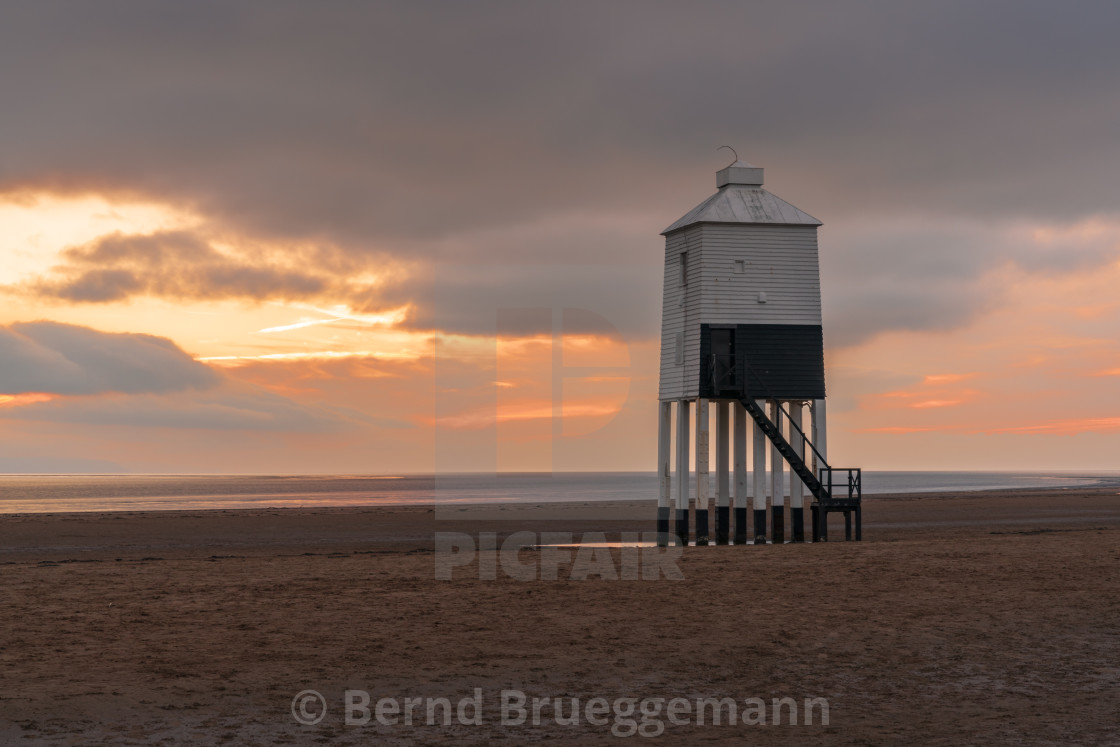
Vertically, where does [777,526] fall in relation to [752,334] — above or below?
below

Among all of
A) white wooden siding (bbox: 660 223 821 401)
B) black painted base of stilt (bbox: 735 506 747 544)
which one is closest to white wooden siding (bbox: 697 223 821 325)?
white wooden siding (bbox: 660 223 821 401)

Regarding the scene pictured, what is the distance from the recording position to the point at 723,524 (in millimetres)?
38688

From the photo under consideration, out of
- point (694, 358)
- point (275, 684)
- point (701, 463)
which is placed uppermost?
point (694, 358)

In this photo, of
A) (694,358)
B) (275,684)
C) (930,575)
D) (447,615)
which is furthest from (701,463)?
(275,684)

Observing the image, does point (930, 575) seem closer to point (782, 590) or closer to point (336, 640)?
point (782, 590)

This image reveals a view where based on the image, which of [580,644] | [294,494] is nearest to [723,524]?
[580,644]

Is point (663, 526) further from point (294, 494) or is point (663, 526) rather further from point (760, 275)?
point (294, 494)

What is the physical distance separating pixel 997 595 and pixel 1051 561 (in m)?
5.10

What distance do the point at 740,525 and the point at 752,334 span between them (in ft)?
20.0

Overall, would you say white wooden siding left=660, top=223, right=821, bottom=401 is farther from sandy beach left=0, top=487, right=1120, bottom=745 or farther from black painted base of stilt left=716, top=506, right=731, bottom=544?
sandy beach left=0, top=487, right=1120, bottom=745

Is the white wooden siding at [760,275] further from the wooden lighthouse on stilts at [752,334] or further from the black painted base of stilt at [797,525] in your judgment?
the black painted base of stilt at [797,525]

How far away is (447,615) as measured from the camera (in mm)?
19094

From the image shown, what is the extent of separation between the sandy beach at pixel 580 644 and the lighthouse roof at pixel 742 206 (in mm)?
9810

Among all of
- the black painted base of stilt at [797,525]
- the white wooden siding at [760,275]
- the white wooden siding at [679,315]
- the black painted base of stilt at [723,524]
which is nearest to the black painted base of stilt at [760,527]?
the black painted base of stilt at [723,524]
